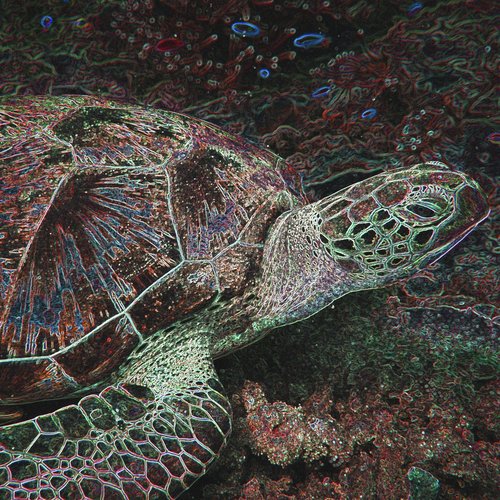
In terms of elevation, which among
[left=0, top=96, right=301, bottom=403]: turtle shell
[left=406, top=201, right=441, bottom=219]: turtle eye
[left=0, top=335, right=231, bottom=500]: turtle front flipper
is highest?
[left=0, top=96, right=301, bottom=403]: turtle shell

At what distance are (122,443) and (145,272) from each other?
54cm

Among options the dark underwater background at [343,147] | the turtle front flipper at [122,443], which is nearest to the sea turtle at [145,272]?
the turtle front flipper at [122,443]

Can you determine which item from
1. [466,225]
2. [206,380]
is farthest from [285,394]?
[466,225]

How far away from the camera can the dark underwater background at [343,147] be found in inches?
53.6

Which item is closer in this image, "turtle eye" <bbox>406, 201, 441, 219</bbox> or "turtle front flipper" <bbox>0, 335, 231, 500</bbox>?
"turtle front flipper" <bbox>0, 335, 231, 500</bbox>

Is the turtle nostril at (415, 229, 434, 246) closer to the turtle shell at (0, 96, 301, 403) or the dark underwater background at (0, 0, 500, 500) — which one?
the dark underwater background at (0, 0, 500, 500)

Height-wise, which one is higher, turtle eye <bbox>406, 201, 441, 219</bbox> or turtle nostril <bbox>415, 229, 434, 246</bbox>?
turtle eye <bbox>406, 201, 441, 219</bbox>

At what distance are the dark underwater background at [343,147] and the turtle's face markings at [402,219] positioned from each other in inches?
14.7

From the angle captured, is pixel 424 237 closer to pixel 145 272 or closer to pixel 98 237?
pixel 145 272

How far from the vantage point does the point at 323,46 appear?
1.94m

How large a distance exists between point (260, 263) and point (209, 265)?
0.22m

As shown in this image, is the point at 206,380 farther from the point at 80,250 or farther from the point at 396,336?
the point at 396,336

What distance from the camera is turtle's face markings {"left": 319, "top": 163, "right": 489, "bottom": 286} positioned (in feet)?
4.40

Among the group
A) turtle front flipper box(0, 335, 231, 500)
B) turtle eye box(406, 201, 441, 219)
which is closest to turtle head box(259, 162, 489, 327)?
turtle eye box(406, 201, 441, 219)
